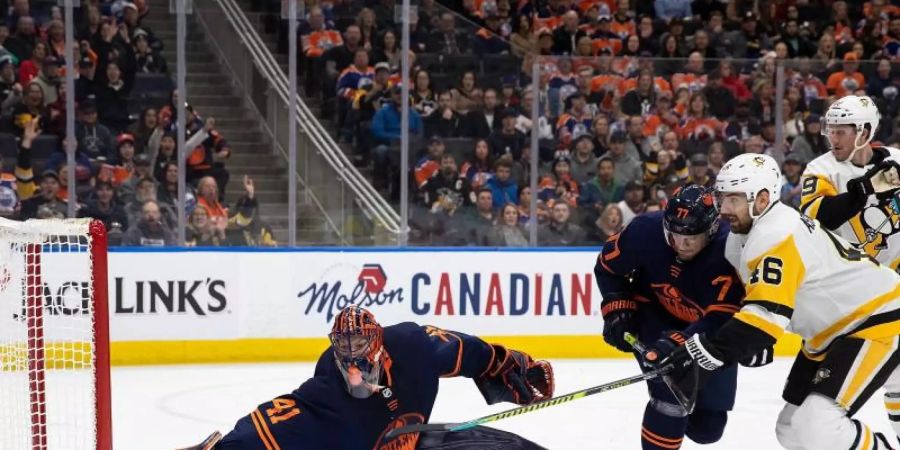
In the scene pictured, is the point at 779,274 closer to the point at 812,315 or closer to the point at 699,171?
the point at 812,315

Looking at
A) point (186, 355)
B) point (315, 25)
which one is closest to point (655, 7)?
point (315, 25)

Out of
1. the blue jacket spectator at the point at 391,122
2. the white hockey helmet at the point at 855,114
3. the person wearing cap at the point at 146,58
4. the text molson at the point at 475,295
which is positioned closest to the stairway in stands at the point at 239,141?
the person wearing cap at the point at 146,58

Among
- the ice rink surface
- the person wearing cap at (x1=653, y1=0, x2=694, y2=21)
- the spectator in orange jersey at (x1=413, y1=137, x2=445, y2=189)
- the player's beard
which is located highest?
the person wearing cap at (x1=653, y1=0, x2=694, y2=21)

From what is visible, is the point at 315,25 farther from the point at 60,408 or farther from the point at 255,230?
the point at 60,408

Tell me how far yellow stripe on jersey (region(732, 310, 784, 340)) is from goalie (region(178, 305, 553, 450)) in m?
0.69

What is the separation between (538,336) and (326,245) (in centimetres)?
129

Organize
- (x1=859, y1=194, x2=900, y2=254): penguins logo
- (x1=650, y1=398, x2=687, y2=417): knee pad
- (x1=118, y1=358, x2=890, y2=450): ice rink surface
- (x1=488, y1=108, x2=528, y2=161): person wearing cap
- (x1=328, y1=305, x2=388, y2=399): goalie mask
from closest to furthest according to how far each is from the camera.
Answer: (x1=328, y1=305, x2=388, y2=399): goalie mask, (x1=650, y1=398, x2=687, y2=417): knee pad, (x1=859, y1=194, x2=900, y2=254): penguins logo, (x1=118, y1=358, x2=890, y2=450): ice rink surface, (x1=488, y1=108, x2=528, y2=161): person wearing cap

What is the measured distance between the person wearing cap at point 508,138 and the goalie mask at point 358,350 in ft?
13.2

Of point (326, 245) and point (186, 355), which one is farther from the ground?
point (326, 245)

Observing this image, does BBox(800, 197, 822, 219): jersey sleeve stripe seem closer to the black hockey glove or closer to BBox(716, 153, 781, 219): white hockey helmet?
BBox(716, 153, 781, 219): white hockey helmet

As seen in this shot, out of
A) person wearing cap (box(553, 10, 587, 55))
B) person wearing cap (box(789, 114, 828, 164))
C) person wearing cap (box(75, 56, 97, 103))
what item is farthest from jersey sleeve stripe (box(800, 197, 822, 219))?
person wearing cap (box(553, 10, 587, 55))

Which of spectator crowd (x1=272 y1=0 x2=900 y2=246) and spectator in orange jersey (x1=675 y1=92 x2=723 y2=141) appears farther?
spectator in orange jersey (x1=675 y1=92 x2=723 y2=141)

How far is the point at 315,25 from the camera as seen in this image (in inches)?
293

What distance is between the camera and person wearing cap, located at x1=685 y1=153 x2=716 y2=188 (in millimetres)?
7746
